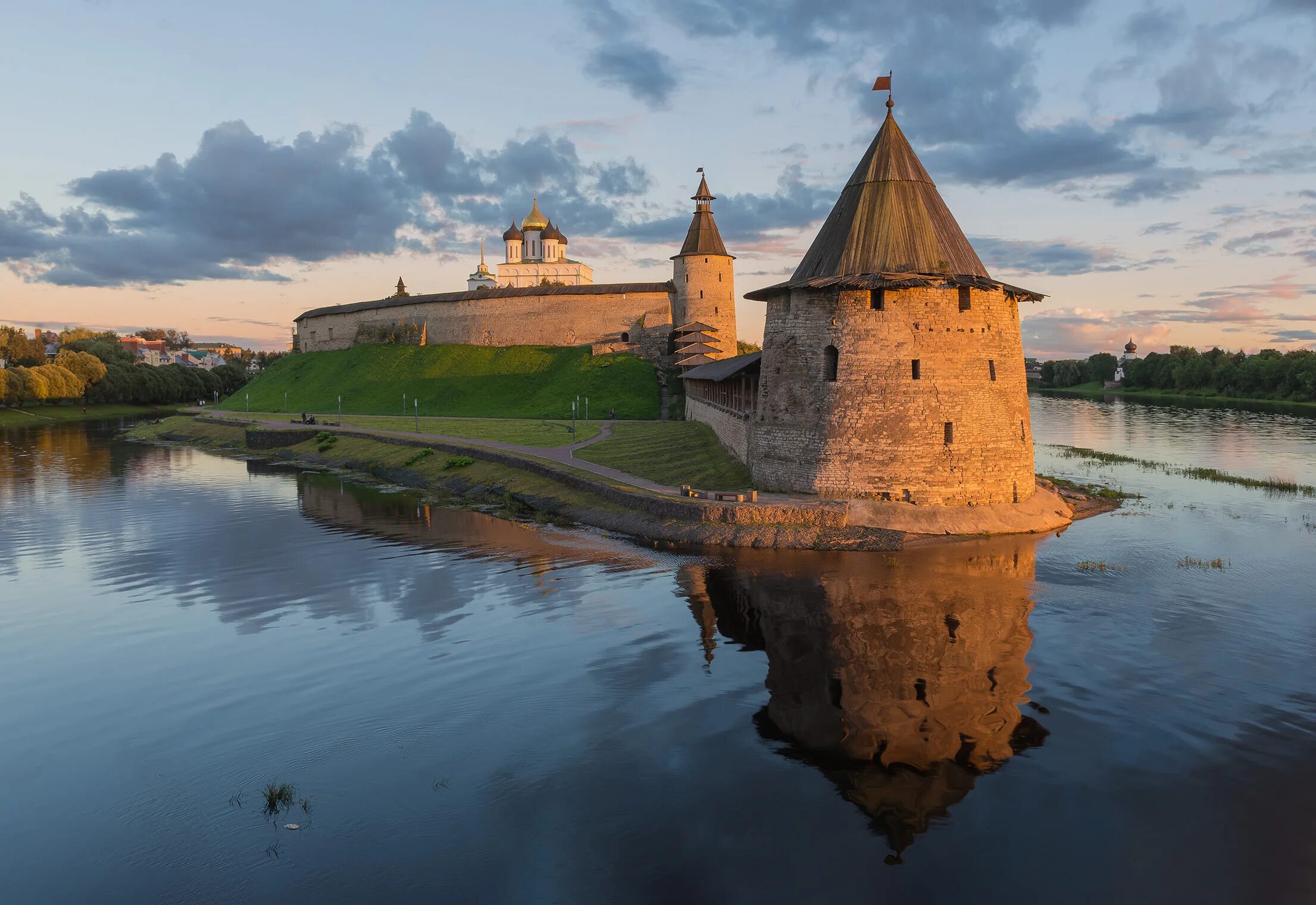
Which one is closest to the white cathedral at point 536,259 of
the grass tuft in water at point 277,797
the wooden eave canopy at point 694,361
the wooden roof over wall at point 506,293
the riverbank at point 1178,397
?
the wooden roof over wall at point 506,293

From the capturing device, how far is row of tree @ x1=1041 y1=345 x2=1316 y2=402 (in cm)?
7412

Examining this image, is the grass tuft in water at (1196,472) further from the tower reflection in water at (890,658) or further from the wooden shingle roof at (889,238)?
the tower reflection in water at (890,658)

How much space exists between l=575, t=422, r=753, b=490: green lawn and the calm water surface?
19.3 ft

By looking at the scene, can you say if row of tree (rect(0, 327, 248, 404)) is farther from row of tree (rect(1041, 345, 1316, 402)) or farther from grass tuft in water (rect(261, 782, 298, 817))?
row of tree (rect(1041, 345, 1316, 402))

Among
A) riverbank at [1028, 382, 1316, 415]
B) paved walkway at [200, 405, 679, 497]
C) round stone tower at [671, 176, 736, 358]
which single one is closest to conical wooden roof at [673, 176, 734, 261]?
round stone tower at [671, 176, 736, 358]

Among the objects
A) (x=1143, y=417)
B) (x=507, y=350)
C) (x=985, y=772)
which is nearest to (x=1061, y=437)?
(x=1143, y=417)

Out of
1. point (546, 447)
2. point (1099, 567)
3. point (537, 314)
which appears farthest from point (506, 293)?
point (1099, 567)

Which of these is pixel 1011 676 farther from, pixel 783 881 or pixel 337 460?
pixel 337 460

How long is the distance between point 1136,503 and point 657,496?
46.1ft

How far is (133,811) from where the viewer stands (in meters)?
8.32

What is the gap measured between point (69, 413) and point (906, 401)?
6904 centimetres

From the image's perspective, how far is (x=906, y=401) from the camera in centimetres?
2055

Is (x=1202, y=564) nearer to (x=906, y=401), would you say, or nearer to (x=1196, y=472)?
(x=906, y=401)

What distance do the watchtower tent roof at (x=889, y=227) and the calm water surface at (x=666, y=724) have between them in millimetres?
7182
